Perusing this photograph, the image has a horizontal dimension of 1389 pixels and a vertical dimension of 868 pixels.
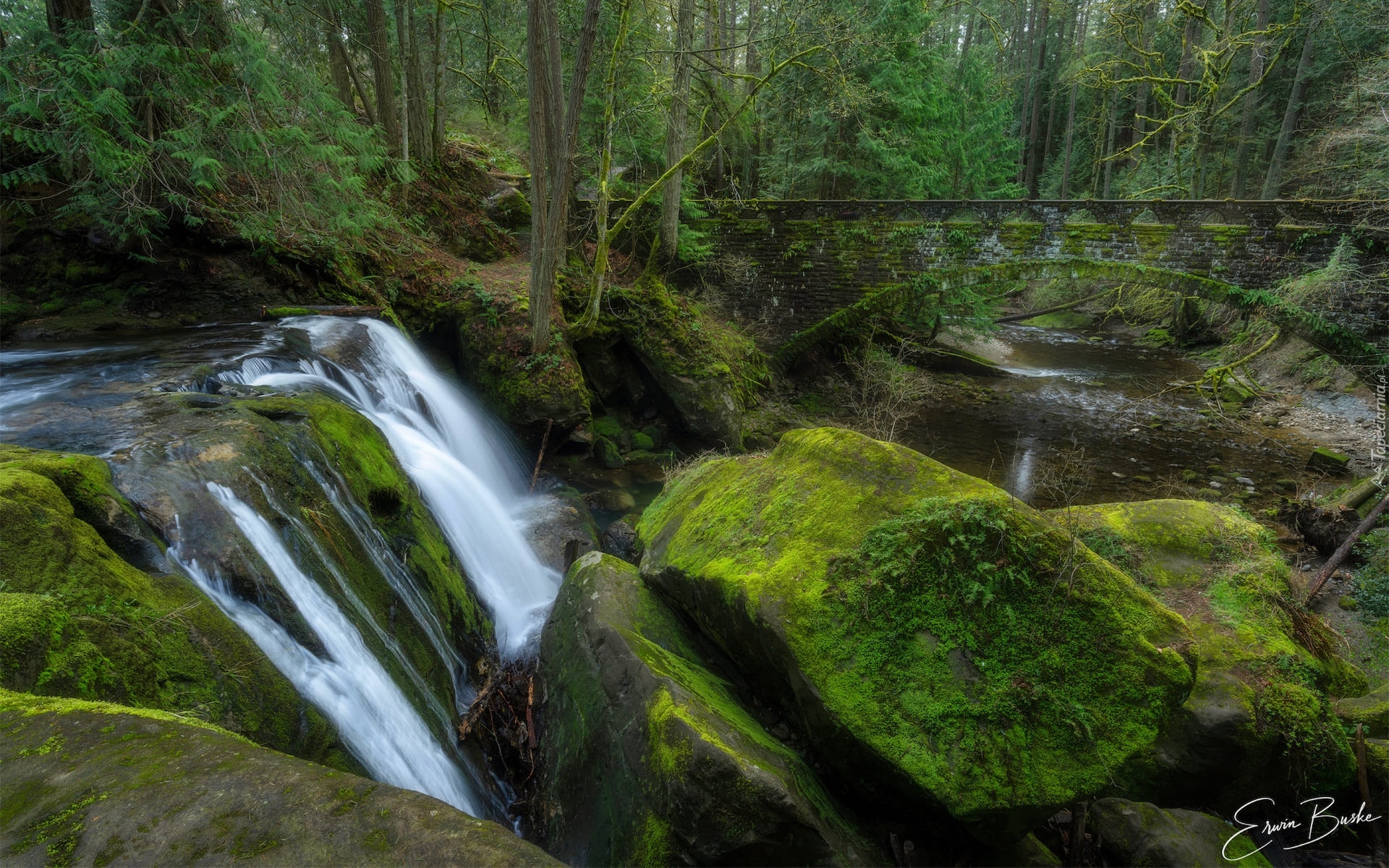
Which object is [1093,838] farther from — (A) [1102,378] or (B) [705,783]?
(A) [1102,378]

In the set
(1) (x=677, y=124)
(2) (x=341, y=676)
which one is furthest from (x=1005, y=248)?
(2) (x=341, y=676)

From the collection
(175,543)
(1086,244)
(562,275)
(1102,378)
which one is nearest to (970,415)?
(1086,244)

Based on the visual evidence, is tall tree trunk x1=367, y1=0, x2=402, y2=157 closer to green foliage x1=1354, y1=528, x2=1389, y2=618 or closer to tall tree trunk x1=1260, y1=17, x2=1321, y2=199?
green foliage x1=1354, y1=528, x2=1389, y2=618

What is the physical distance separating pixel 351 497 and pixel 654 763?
3460 mm

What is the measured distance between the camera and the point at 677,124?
12016 mm

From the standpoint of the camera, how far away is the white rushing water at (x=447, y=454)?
20.8 ft

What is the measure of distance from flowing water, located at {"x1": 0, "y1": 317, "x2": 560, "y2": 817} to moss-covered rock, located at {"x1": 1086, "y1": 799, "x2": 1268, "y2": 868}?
12.2 feet

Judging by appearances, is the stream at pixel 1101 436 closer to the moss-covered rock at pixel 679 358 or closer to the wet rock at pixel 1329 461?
the wet rock at pixel 1329 461

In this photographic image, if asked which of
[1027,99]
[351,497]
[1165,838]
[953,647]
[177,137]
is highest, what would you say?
[1027,99]

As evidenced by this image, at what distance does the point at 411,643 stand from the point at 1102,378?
1835cm

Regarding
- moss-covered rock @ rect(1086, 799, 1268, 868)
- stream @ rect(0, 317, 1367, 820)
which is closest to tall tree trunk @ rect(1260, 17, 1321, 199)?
stream @ rect(0, 317, 1367, 820)

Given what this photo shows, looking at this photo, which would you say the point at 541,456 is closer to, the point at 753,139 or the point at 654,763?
the point at 654,763

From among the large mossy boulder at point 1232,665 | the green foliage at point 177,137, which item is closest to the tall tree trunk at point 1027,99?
the large mossy boulder at point 1232,665

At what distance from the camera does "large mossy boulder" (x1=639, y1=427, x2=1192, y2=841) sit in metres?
3.00
